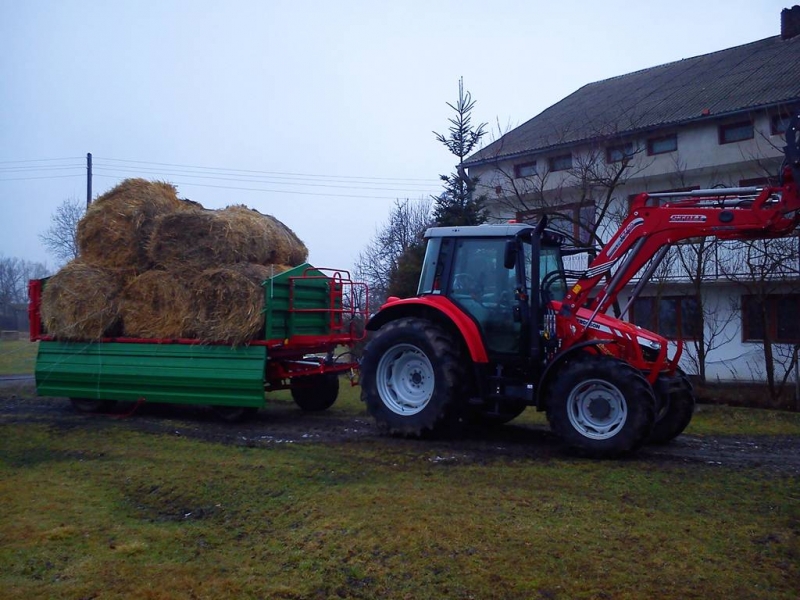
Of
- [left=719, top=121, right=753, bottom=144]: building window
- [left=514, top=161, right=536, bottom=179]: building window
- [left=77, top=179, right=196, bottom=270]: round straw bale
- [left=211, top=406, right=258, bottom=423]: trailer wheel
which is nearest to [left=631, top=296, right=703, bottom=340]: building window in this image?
[left=719, top=121, right=753, bottom=144]: building window

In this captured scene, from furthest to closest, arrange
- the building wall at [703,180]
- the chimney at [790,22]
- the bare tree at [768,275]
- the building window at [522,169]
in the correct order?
the chimney at [790,22], the building window at [522,169], the building wall at [703,180], the bare tree at [768,275]

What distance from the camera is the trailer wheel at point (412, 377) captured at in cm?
876

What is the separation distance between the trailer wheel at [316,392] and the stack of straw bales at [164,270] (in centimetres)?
161

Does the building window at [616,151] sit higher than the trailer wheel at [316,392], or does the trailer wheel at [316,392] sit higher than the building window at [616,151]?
the building window at [616,151]

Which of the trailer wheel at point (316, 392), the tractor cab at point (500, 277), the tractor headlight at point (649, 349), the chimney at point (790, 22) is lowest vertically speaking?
the trailer wheel at point (316, 392)

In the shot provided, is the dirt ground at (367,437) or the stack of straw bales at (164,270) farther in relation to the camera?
the stack of straw bales at (164,270)

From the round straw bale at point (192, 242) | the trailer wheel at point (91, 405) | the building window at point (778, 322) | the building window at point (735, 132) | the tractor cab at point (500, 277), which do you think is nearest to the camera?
the tractor cab at point (500, 277)

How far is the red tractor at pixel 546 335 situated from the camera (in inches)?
305

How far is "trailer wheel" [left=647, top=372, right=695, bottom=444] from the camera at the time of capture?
8695 millimetres

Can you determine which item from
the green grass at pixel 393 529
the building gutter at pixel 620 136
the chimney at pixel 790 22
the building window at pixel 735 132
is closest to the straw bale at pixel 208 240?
the green grass at pixel 393 529

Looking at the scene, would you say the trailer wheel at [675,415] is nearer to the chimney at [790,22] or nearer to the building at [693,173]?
the building at [693,173]

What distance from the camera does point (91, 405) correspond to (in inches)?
467

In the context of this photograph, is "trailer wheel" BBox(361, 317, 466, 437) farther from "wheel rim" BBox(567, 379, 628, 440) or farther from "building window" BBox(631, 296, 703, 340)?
"building window" BBox(631, 296, 703, 340)

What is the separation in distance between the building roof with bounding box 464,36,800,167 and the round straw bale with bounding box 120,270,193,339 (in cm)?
855
